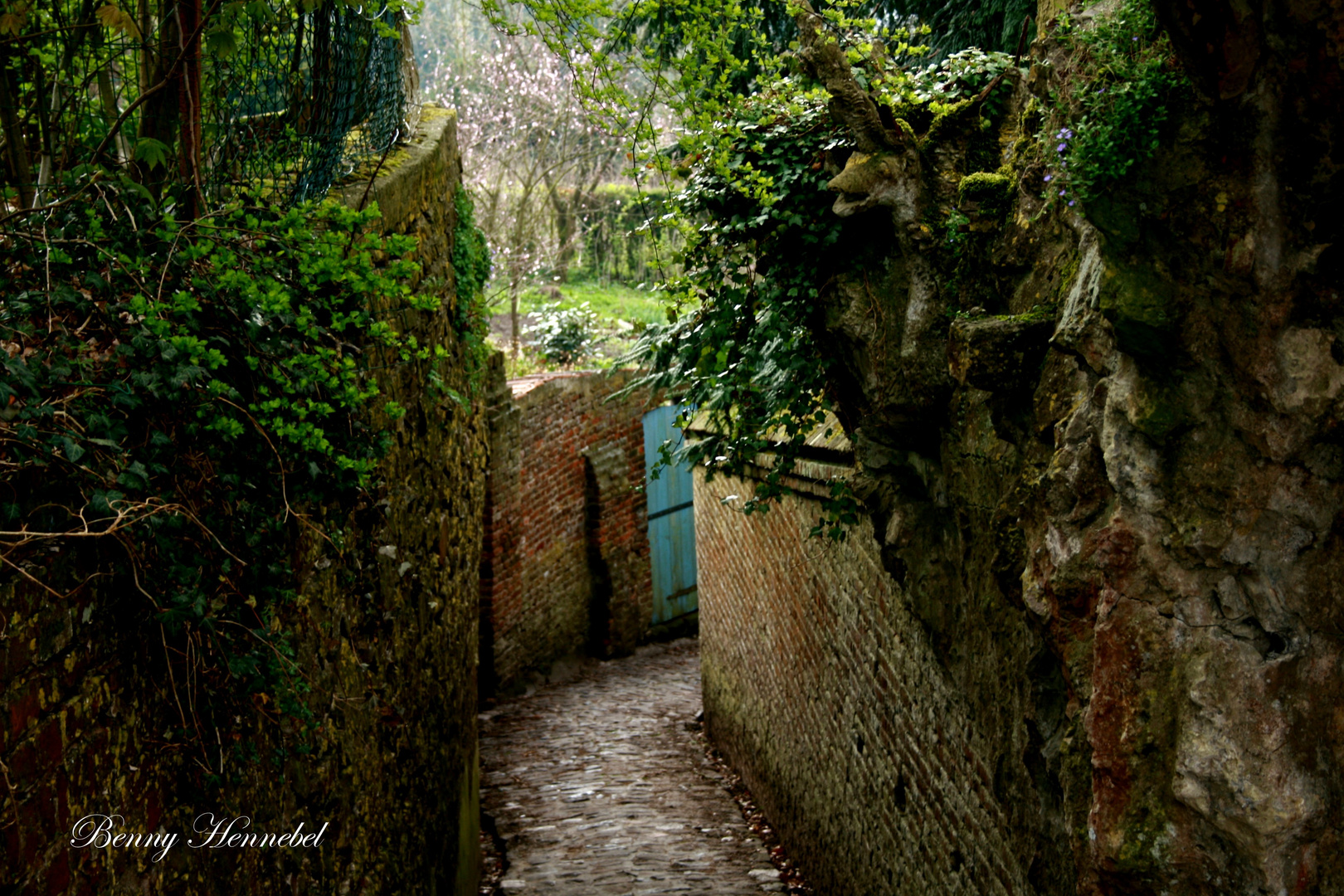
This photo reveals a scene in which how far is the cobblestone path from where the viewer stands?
6.50 m

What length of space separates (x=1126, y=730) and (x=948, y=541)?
5.03 feet

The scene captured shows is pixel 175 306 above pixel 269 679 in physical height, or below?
above

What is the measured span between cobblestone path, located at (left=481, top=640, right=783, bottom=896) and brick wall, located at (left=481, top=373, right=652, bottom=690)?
2.54 feet

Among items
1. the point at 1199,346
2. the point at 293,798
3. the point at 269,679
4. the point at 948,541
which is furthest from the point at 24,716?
the point at 948,541

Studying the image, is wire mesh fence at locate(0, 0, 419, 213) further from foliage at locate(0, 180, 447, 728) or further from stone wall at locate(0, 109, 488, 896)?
stone wall at locate(0, 109, 488, 896)

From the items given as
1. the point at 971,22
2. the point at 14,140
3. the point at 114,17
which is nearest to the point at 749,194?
the point at 114,17

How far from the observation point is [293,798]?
3020 millimetres

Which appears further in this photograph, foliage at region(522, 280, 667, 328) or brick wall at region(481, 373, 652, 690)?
foliage at region(522, 280, 667, 328)

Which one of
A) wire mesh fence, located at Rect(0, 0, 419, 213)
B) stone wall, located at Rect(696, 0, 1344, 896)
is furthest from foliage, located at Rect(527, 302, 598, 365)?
stone wall, located at Rect(696, 0, 1344, 896)

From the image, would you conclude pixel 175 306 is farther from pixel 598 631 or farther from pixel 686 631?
pixel 686 631

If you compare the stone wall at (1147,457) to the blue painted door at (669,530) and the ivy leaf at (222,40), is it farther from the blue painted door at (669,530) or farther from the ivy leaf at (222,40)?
the blue painted door at (669,530)

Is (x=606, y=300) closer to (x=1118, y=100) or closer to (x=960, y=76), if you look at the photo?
(x=960, y=76)

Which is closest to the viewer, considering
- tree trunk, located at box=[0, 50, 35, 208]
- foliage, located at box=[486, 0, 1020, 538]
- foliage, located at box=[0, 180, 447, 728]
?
foliage, located at box=[0, 180, 447, 728]

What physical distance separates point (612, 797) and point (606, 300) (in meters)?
14.5
